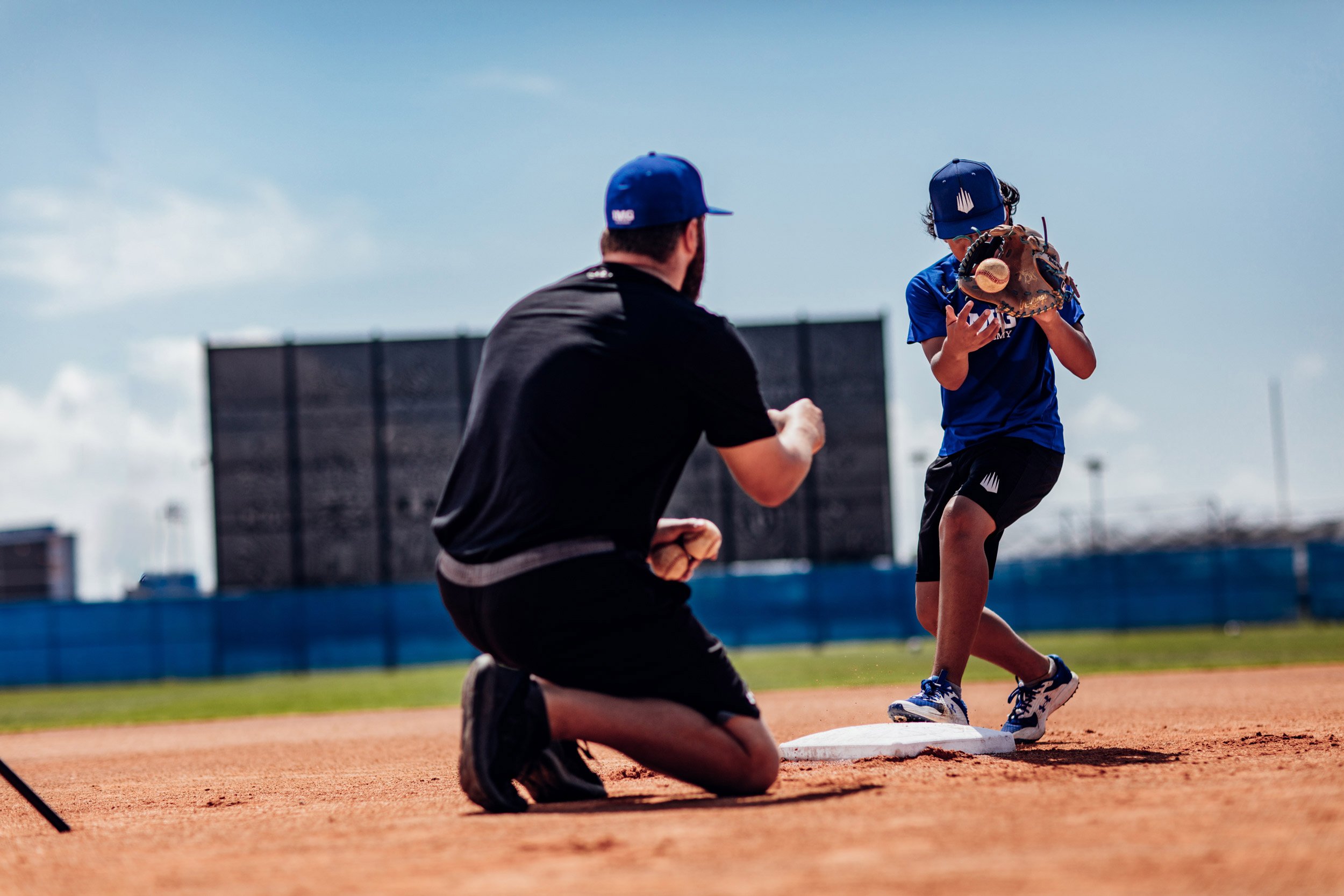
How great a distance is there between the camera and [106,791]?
5.03 meters

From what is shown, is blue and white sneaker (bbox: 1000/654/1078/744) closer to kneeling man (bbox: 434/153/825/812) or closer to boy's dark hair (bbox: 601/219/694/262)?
kneeling man (bbox: 434/153/825/812)

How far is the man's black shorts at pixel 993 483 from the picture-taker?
452 cm

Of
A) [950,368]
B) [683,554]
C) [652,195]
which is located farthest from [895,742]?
[652,195]

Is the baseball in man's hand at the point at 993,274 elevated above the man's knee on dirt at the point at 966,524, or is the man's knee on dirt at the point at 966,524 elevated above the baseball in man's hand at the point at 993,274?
the baseball in man's hand at the point at 993,274

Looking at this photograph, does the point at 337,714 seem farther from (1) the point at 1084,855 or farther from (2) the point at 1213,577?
(2) the point at 1213,577

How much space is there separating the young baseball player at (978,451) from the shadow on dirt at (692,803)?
123 cm

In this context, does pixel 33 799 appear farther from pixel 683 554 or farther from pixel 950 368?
pixel 950 368

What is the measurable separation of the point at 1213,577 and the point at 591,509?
2605cm

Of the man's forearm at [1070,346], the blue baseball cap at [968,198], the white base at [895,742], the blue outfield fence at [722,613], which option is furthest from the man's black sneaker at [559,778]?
the blue outfield fence at [722,613]

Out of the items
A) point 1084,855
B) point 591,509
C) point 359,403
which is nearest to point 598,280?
point 591,509

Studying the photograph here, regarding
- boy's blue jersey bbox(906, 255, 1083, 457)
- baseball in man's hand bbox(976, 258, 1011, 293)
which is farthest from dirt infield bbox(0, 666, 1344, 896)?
baseball in man's hand bbox(976, 258, 1011, 293)

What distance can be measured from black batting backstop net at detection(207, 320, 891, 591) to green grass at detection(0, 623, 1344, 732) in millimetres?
2270

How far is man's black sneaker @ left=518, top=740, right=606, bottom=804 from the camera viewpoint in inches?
129

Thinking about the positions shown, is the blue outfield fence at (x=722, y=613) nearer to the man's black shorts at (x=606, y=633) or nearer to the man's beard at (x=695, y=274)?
the man's beard at (x=695, y=274)
